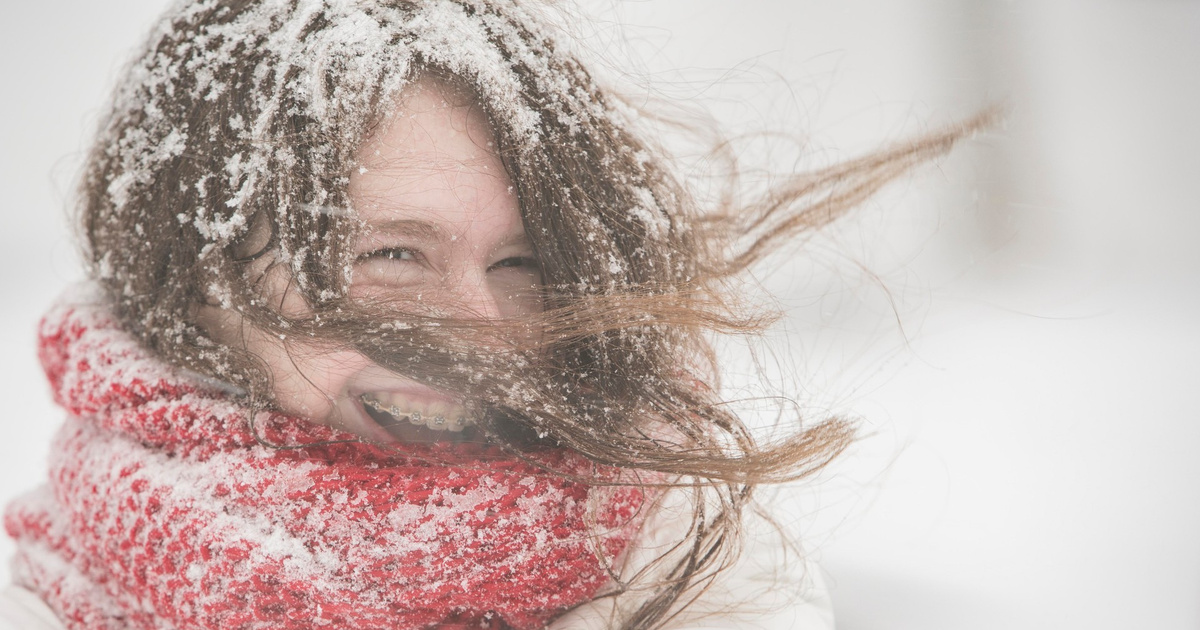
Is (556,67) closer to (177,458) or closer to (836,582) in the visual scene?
(177,458)

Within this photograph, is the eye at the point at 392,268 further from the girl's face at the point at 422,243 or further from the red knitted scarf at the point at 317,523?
the red knitted scarf at the point at 317,523

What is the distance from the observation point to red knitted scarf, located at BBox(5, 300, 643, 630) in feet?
1.51

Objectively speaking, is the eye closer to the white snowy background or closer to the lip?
the lip

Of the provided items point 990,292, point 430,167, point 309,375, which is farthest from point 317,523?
point 990,292

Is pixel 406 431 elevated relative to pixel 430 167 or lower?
lower

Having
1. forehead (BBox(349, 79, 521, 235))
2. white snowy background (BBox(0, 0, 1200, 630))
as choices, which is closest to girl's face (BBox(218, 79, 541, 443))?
forehead (BBox(349, 79, 521, 235))

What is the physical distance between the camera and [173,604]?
Answer: 1.57 feet

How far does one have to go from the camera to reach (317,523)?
18.1 inches

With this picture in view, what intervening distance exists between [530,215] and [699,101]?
0.64 feet

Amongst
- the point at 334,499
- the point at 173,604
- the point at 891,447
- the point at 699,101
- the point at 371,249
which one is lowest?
the point at 173,604

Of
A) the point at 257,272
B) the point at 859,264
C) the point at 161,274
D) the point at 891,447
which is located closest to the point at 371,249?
the point at 257,272

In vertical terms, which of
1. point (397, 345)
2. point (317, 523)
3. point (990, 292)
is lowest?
point (317, 523)

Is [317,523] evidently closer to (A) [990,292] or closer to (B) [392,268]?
(B) [392,268]

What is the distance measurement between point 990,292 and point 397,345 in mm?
472
